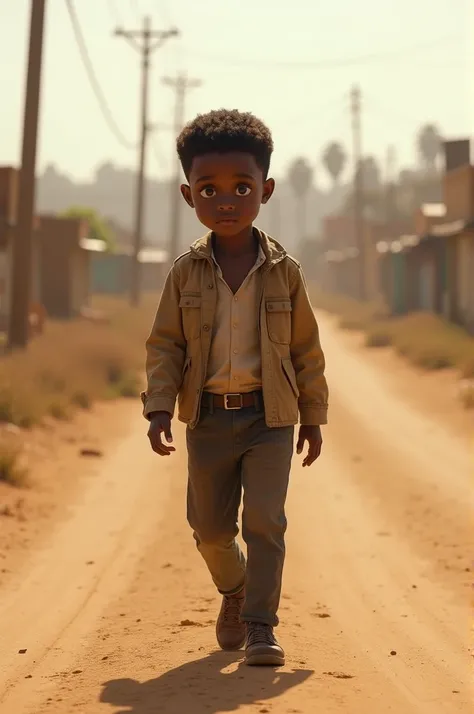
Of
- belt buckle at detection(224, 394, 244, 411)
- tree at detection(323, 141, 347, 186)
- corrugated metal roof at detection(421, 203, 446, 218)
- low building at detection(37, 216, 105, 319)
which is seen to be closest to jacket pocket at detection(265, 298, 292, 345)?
belt buckle at detection(224, 394, 244, 411)

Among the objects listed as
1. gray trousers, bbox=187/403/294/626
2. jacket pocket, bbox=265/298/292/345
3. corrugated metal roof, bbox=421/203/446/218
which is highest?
corrugated metal roof, bbox=421/203/446/218

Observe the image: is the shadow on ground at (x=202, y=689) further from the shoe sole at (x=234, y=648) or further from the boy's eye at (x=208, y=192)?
the boy's eye at (x=208, y=192)

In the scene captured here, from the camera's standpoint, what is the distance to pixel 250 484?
4.89m

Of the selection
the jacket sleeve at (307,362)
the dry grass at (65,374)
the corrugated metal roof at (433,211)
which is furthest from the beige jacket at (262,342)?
the corrugated metal roof at (433,211)

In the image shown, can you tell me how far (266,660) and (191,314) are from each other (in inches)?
54.5

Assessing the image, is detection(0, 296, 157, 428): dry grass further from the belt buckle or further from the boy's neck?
the belt buckle

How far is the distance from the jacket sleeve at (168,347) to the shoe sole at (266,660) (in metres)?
1.02

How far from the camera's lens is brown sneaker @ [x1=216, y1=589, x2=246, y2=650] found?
5.21 meters

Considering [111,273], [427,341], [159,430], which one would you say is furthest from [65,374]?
[111,273]

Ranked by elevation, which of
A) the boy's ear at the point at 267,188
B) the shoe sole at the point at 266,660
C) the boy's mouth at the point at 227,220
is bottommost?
the shoe sole at the point at 266,660

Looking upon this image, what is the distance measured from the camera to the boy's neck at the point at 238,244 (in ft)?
16.6

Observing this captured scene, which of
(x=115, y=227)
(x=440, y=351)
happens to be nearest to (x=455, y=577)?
(x=440, y=351)

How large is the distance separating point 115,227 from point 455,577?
8564cm

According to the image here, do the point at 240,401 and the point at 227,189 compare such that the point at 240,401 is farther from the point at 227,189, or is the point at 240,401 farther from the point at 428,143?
the point at 428,143
